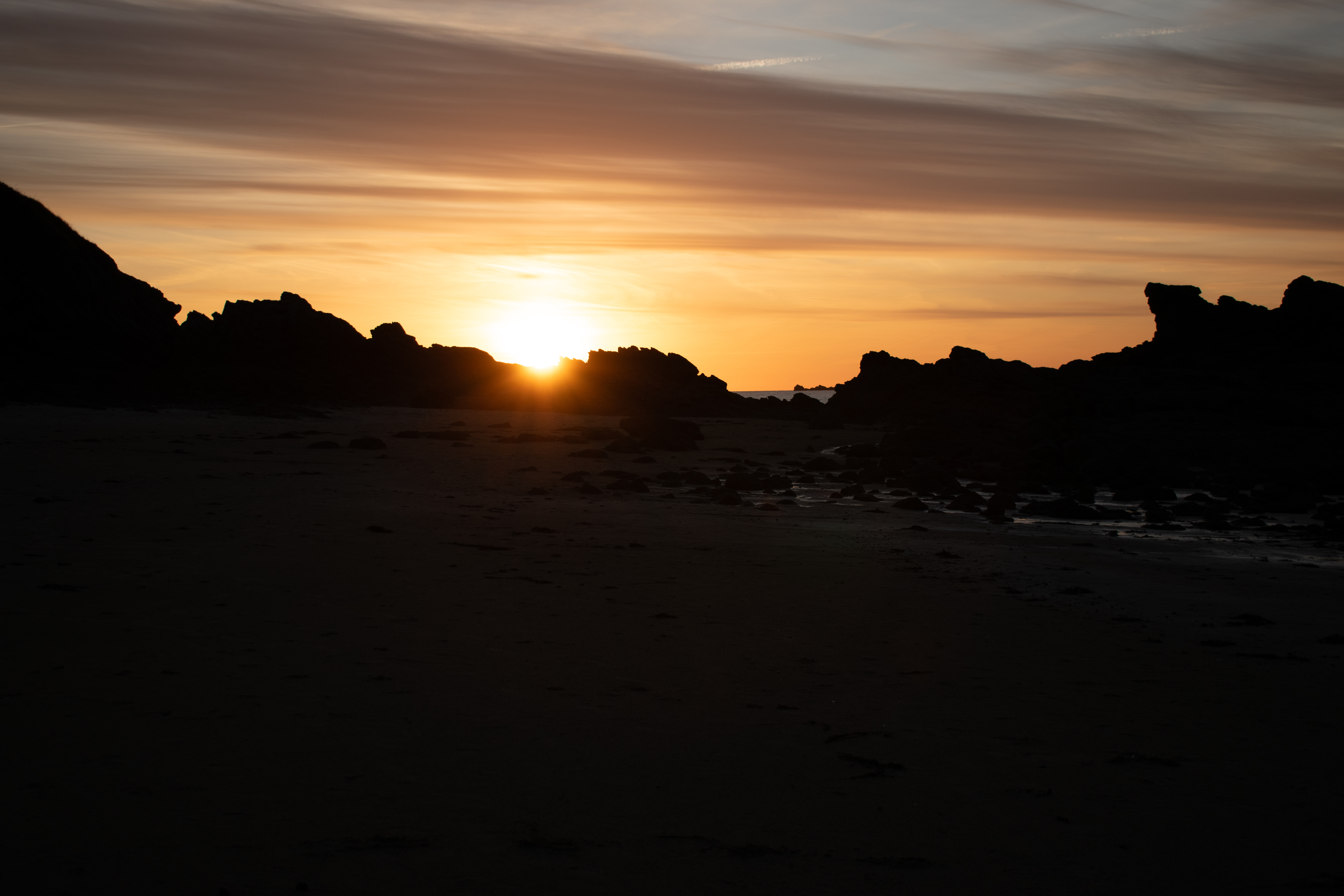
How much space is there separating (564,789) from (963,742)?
2.25 meters

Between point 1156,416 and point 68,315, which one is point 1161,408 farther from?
point 68,315

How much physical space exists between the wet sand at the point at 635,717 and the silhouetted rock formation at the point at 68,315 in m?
20.3

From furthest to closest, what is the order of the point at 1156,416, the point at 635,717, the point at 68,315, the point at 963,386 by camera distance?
the point at 963,386 < the point at 68,315 < the point at 1156,416 < the point at 635,717

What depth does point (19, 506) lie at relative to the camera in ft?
36.3

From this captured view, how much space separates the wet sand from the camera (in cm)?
385

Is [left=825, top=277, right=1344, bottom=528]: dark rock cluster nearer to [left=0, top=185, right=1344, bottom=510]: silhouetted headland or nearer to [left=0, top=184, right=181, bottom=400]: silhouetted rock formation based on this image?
[left=0, top=185, right=1344, bottom=510]: silhouetted headland

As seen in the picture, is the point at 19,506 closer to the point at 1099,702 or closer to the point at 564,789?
the point at 564,789

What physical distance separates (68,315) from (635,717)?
33.3m

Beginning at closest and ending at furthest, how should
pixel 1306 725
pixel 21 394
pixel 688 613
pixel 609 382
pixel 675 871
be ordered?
pixel 675 871
pixel 1306 725
pixel 688 613
pixel 21 394
pixel 609 382

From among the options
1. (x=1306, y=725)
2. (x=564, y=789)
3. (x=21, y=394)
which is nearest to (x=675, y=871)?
(x=564, y=789)

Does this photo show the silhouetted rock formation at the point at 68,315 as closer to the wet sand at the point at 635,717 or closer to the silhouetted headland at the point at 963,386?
the silhouetted headland at the point at 963,386

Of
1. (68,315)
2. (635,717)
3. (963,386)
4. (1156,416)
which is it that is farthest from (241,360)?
(635,717)

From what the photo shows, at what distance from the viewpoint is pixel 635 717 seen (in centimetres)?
550

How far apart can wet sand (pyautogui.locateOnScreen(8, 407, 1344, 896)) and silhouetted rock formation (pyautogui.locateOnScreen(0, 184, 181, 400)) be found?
2028cm
